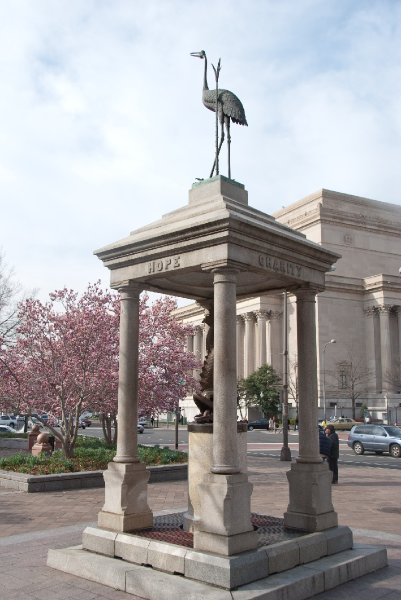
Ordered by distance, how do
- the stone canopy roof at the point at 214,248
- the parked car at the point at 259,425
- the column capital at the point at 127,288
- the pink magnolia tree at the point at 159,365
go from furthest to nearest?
1. the parked car at the point at 259,425
2. the pink magnolia tree at the point at 159,365
3. the column capital at the point at 127,288
4. the stone canopy roof at the point at 214,248

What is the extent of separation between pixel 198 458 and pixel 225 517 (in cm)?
161

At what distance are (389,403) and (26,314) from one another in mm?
53445

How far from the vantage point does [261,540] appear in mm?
8094

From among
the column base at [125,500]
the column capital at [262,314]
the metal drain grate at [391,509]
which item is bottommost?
the metal drain grate at [391,509]

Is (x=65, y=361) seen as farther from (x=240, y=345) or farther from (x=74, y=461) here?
(x=240, y=345)

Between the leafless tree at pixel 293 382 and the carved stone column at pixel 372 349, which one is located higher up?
the carved stone column at pixel 372 349

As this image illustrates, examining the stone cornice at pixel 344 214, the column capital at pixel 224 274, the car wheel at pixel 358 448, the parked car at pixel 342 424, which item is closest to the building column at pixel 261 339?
the stone cornice at pixel 344 214

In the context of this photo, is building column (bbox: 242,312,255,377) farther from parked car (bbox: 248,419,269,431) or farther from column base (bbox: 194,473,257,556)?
column base (bbox: 194,473,257,556)

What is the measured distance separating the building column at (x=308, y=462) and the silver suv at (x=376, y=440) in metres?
23.1

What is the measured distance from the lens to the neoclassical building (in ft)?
229

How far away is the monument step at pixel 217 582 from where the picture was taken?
664 centimetres

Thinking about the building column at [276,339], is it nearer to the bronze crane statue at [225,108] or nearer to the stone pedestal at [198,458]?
the bronze crane statue at [225,108]

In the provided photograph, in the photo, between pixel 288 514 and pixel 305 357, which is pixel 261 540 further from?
pixel 305 357

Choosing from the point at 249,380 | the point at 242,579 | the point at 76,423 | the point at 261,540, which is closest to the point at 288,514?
the point at 261,540
